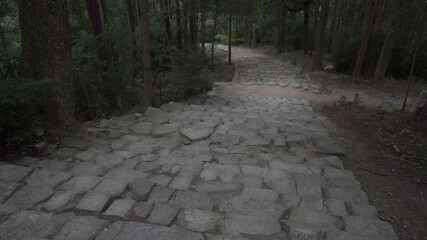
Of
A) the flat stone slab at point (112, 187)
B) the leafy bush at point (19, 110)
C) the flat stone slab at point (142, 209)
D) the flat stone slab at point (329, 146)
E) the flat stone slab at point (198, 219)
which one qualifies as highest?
the leafy bush at point (19, 110)

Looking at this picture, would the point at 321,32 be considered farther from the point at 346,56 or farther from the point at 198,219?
the point at 198,219

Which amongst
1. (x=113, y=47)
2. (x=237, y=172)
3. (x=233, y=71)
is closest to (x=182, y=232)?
(x=237, y=172)

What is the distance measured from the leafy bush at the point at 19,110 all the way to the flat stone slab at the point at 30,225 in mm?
1266

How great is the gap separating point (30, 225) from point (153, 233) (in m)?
0.89

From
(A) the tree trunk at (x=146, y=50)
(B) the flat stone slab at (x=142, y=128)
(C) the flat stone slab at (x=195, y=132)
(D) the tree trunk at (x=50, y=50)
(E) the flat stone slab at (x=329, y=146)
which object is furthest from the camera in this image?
(A) the tree trunk at (x=146, y=50)

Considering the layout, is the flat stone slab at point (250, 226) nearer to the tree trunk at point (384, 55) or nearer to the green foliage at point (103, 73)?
the green foliage at point (103, 73)

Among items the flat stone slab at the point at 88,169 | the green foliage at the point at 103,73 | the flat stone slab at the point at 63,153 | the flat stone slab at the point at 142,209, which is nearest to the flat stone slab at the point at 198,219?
the flat stone slab at the point at 142,209

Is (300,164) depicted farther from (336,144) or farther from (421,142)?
(421,142)

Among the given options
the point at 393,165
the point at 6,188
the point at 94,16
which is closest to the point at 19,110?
the point at 6,188

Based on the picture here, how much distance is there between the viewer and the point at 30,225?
2209mm

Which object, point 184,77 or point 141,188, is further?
point 184,77

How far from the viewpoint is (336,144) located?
421 cm

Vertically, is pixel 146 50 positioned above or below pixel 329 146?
above

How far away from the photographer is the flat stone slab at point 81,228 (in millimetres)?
2125
